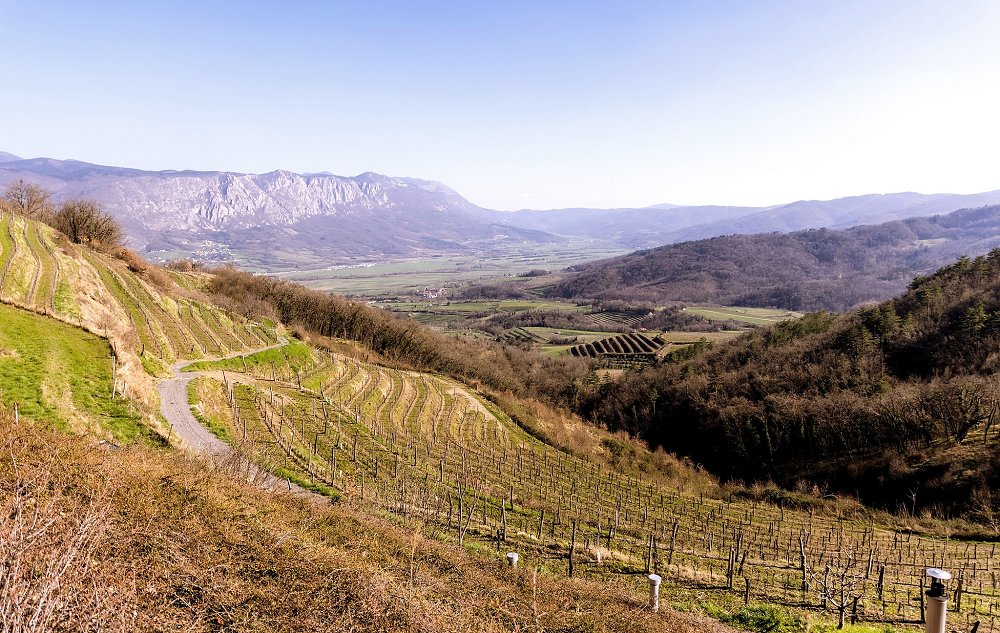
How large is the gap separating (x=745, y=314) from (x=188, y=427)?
157727 millimetres

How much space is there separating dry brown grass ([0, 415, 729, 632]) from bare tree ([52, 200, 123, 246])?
5237 cm

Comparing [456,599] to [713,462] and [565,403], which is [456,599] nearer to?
[713,462]

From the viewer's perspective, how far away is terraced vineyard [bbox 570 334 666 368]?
93.3 m

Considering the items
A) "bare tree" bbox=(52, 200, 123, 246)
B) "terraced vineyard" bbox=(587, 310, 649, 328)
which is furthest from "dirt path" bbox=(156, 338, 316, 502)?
"terraced vineyard" bbox=(587, 310, 649, 328)

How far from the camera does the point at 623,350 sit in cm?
10344

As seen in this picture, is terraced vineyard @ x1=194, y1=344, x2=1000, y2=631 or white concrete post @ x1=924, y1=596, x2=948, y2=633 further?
terraced vineyard @ x1=194, y1=344, x2=1000, y2=631

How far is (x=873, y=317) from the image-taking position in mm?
58750

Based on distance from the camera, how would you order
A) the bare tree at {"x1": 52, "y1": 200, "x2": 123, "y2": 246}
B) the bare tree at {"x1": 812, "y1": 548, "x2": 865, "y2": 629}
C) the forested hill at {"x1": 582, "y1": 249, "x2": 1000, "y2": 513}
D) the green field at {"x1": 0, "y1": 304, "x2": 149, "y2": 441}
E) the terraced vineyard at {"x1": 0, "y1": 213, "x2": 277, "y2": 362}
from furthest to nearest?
1. the bare tree at {"x1": 52, "y1": 200, "x2": 123, "y2": 246}
2. the forested hill at {"x1": 582, "y1": 249, "x2": 1000, "y2": 513}
3. the terraced vineyard at {"x1": 0, "y1": 213, "x2": 277, "y2": 362}
4. the green field at {"x1": 0, "y1": 304, "x2": 149, "y2": 441}
5. the bare tree at {"x1": 812, "y1": 548, "x2": 865, "y2": 629}

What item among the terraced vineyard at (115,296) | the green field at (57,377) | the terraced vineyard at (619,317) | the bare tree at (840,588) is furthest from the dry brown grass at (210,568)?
the terraced vineyard at (619,317)

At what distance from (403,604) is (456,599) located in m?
1.60

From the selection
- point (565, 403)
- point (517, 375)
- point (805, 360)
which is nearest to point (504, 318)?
point (517, 375)

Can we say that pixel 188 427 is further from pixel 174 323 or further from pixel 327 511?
pixel 174 323

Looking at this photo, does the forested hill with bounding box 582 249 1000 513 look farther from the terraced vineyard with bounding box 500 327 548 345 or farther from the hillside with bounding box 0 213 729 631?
the terraced vineyard with bounding box 500 327 548 345

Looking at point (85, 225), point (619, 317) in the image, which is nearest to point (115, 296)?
point (85, 225)
